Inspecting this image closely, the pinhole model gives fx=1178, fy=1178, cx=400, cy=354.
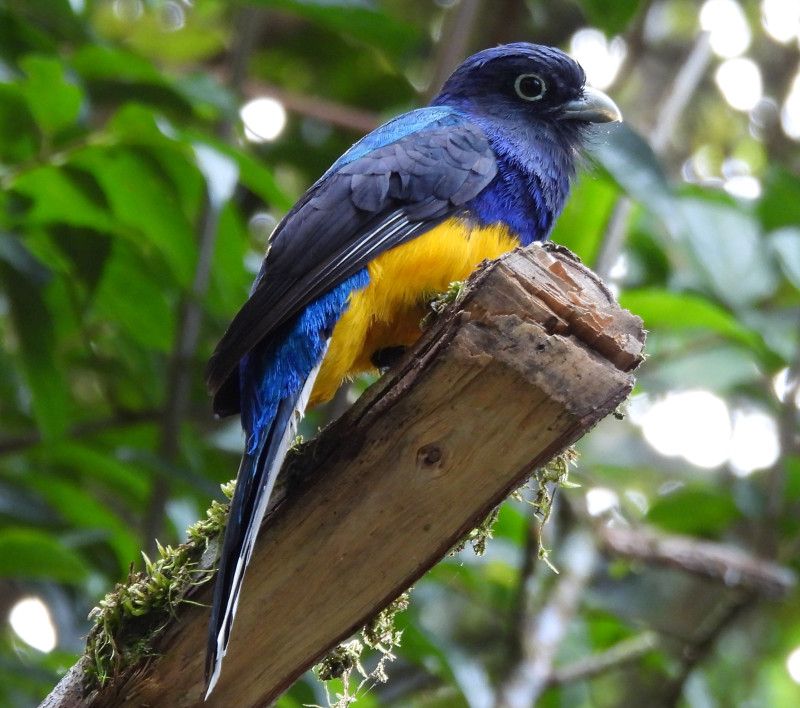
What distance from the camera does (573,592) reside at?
16.1 ft

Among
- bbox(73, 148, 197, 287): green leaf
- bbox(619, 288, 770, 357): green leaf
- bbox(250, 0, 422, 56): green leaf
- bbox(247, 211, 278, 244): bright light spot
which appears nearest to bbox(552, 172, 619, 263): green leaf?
bbox(619, 288, 770, 357): green leaf

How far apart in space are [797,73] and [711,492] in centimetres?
279

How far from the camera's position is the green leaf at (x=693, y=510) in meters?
5.48

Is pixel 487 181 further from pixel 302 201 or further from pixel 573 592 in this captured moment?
pixel 573 592

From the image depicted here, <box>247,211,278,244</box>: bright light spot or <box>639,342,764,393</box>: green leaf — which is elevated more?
<box>247,211,278,244</box>: bright light spot

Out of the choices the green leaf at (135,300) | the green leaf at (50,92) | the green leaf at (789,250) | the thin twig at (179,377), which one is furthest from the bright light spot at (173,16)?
the green leaf at (789,250)

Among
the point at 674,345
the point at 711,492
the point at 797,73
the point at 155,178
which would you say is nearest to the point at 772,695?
the point at 711,492

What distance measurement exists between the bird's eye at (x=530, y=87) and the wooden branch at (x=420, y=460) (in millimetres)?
1814

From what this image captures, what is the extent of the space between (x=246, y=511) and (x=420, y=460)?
0.40m

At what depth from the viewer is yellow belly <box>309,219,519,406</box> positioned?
3.30m

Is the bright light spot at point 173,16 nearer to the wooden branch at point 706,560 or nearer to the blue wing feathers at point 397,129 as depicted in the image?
the blue wing feathers at point 397,129

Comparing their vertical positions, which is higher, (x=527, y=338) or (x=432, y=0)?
(x=432, y=0)

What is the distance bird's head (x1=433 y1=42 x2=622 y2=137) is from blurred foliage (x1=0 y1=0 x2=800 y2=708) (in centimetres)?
13

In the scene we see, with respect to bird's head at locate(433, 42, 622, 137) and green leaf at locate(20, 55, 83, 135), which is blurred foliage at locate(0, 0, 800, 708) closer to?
green leaf at locate(20, 55, 83, 135)
